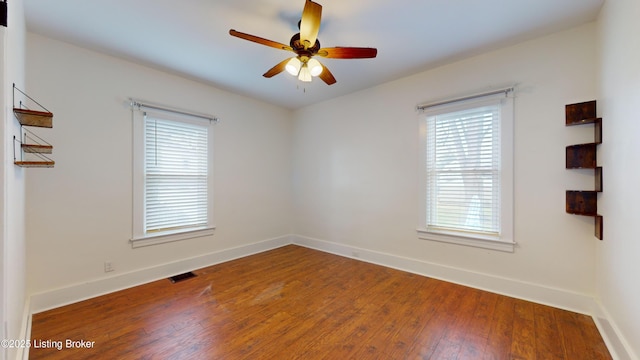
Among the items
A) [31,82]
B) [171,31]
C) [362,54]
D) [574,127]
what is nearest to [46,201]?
[31,82]

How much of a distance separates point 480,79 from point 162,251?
4479 mm

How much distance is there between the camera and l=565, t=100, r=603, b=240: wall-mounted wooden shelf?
2.28 m

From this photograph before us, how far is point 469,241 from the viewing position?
3.09 metres

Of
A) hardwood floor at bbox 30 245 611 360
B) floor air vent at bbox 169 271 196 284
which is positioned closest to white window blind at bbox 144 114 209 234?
floor air vent at bbox 169 271 196 284

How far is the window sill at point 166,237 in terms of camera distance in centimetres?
319

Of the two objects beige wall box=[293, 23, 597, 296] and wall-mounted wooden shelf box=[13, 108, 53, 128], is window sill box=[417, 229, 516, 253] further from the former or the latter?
wall-mounted wooden shelf box=[13, 108, 53, 128]

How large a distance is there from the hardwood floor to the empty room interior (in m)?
0.02

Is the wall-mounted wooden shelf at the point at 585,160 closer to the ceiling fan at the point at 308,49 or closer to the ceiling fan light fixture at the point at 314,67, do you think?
the ceiling fan at the point at 308,49

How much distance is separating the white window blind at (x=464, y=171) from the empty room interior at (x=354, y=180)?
2cm

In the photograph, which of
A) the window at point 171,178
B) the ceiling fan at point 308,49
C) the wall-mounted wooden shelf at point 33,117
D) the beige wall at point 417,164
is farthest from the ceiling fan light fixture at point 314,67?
the window at point 171,178

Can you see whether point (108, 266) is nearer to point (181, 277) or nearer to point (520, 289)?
point (181, 277)

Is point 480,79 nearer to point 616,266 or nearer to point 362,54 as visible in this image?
point 362,54

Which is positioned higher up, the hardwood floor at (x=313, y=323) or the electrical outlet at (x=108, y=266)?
the electrical outlet at (x=108, y=266)

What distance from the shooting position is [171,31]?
2508 millimetres
